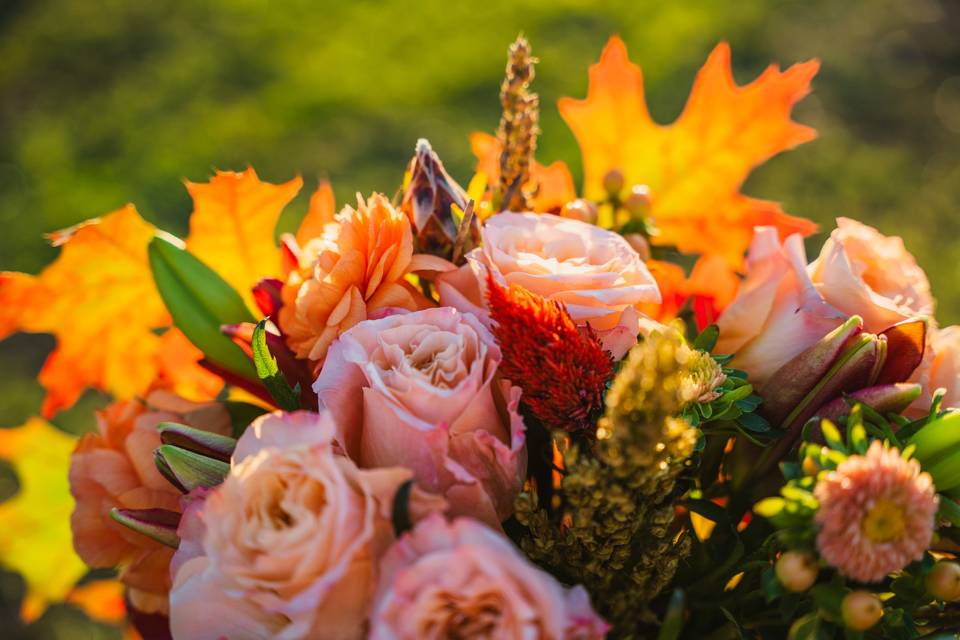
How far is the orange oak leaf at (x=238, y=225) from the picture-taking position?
76 centimetres

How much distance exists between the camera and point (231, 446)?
1.93 feet

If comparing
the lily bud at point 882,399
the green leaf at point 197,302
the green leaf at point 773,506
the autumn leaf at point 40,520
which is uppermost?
the lily bud at point 882,399

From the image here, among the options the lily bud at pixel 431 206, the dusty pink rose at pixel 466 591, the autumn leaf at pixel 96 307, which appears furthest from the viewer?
the autumn leaf at pixel 96 307

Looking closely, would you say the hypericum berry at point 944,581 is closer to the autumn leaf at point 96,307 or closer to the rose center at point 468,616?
the rose center at point 468,616

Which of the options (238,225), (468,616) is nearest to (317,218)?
(238,225)

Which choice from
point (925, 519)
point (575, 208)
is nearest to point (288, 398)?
point (575, 208)

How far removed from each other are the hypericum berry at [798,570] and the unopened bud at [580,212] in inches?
13.4

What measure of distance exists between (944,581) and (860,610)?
7 centimetres

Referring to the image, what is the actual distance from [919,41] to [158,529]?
2823mm

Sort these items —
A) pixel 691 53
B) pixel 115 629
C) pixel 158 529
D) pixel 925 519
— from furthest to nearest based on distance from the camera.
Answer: pixel 691 53
pixel 115 629
pixel 158 529
pixel 925 519

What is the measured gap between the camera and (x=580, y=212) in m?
0.73

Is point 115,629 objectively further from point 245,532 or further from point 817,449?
point 817,449

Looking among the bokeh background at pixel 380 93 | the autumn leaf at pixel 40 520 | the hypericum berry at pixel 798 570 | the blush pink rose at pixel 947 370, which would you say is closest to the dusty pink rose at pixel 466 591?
the hypericum berry at pixel 798 570

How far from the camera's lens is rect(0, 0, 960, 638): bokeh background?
229 cm
